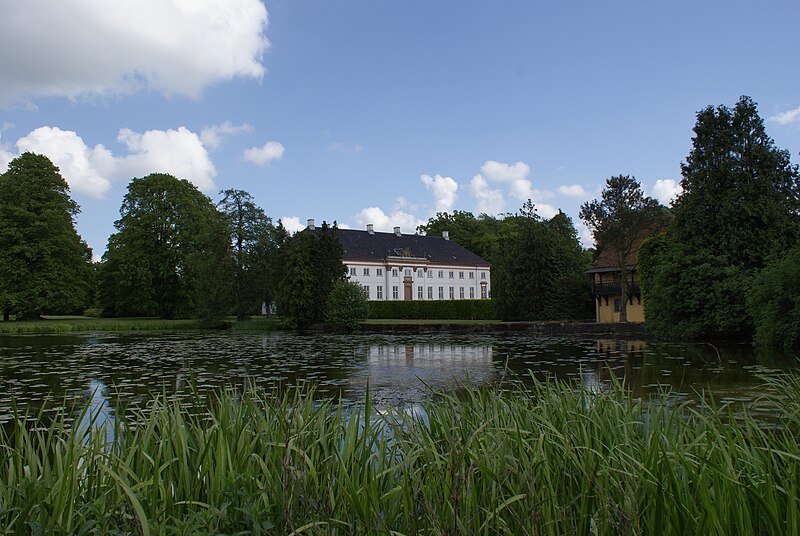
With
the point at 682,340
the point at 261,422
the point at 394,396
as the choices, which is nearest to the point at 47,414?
the point at 394,396

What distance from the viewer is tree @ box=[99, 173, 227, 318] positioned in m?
50.2

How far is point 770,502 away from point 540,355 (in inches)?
726

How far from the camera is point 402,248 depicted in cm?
7994

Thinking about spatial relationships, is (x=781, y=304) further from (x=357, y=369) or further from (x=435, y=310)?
(x=435, y=310)

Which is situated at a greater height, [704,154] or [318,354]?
[704,154]

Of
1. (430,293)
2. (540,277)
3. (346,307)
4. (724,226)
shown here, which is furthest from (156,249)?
(724,226)

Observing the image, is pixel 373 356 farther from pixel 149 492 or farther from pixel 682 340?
pixel 149 492

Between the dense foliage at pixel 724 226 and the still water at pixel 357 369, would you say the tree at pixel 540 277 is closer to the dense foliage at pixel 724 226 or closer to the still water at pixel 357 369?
the dense foliage at pixel 724 226

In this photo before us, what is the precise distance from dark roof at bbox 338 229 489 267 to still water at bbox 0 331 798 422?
49937 millimetres

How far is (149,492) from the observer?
9.93 feet

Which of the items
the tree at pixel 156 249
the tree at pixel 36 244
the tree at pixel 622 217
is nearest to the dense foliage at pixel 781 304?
the tree at pixel 622 217

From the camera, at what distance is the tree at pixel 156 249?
5025 centimetres

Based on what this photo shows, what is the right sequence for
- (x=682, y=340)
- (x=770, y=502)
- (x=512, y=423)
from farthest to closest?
(x=682, y=340)
(x=512, y=423)
(x=770, y=502)

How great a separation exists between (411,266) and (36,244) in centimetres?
4260
